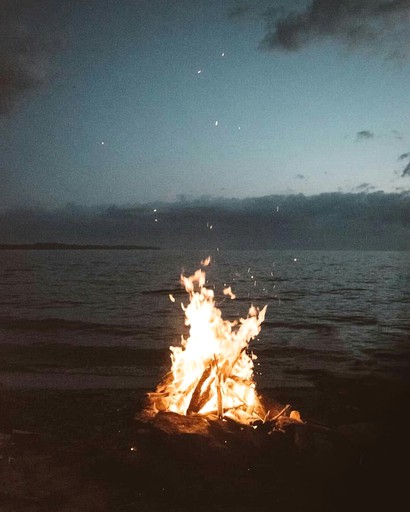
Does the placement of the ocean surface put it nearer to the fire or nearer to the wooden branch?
the fire

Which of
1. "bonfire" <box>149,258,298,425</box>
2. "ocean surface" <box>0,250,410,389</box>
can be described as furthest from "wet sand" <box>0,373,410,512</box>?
"ocean surface" <box>0,250,410,389</box>

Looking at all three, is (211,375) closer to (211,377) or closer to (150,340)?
(211,377)

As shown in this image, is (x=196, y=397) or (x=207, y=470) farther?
(x=196, y=397)

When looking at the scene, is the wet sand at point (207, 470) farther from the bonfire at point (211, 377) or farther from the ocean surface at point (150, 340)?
the ocean surface at point (150, 340)

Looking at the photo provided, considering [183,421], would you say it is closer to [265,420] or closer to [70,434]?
[265,420]

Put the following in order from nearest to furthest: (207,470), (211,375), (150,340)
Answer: (207,470), (211,375), (150,340)

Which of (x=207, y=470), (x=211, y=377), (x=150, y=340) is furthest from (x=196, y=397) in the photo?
(x=150, y=340)

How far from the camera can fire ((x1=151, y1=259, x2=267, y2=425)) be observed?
317 inches

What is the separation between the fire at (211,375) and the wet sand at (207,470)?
0.78 meters

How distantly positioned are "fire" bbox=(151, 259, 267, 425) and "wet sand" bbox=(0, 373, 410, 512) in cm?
78

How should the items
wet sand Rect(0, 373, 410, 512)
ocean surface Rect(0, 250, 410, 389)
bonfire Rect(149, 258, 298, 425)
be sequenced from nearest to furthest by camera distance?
wet sand Rect(0, 373, 410, 512) < bonfire Rect(149, 258, 298, 425) < ocean surface Rect(0, 250, 410, 389)

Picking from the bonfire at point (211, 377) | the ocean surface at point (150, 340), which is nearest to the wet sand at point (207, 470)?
the bonfire at point (211, 377)

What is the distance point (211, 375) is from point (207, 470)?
1.68 meters

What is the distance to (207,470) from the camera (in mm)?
6777
